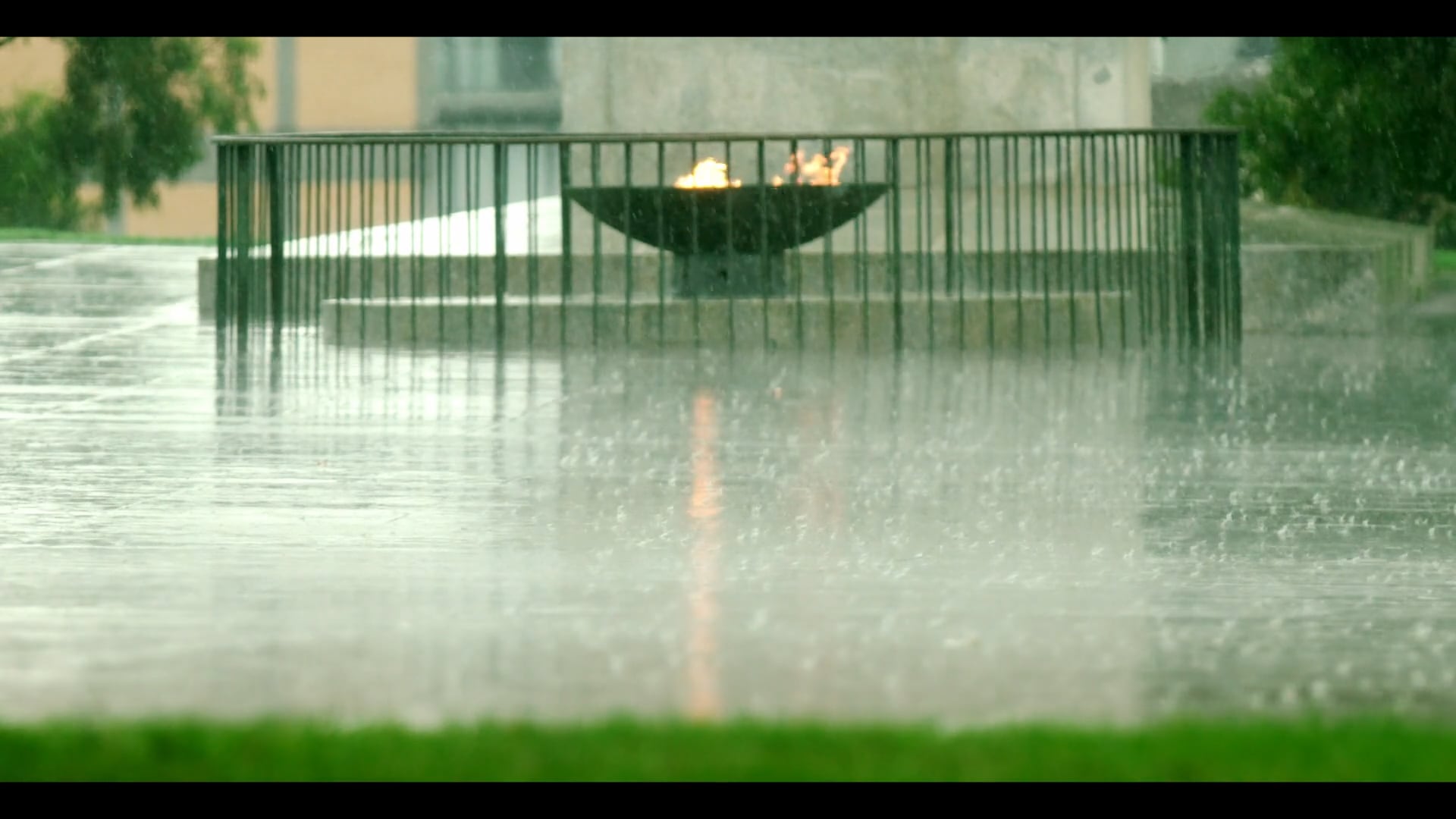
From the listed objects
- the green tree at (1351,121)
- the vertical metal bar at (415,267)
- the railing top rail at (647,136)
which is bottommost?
the vertical metal bar at (415,267)

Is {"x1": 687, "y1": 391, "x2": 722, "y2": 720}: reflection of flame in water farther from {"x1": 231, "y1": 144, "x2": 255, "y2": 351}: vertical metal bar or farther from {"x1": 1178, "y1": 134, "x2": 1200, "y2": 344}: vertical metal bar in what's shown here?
{"x1": 231, "y1": 144, "x2": 255, "y2": 351}: vertical metal bar

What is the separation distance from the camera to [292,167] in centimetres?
1827

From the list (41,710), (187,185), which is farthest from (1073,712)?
(187,185)

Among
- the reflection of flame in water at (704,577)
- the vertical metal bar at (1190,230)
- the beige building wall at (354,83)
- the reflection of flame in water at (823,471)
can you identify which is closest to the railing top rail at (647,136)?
the vertical metal bar at (1190,230)

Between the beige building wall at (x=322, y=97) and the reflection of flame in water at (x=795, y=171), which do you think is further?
the beige building wall at (x=322, y=97)

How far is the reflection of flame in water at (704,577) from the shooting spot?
5.59 metres

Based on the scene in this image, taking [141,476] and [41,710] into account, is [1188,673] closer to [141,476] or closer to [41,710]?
[41,710]

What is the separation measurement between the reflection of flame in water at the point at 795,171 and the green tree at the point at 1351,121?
8745 mm

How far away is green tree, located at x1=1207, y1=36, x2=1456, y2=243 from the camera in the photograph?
94.9 feet

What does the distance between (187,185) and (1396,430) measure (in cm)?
5405

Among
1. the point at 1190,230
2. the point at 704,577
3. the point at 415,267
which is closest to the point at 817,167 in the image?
the point at 415,267

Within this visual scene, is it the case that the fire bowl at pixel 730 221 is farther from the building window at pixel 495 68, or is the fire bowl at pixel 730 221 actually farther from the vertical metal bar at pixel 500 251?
the building window at pixel 495 68

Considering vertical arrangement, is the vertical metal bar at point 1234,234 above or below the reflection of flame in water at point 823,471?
above

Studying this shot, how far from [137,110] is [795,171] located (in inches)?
1184
